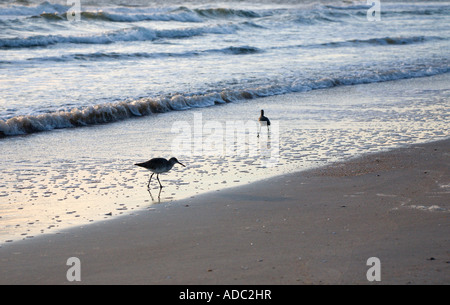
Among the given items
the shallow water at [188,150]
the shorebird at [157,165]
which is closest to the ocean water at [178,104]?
the shallow water at [188,150]

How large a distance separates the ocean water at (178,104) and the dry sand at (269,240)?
0.51 m

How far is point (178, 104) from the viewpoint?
13.5 metres

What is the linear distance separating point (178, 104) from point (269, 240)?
8470mm

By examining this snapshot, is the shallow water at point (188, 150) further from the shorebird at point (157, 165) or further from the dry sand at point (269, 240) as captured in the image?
the dry sand at point (269, 240)

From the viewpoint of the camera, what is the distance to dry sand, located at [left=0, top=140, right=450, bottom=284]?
465 cm

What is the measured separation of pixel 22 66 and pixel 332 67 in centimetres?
933

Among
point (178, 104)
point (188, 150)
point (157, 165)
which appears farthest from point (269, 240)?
point (178, 104)

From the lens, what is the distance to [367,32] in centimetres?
3153

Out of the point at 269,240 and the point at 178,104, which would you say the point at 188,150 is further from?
the point at 178,104

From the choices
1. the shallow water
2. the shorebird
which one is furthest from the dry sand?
the shorebird

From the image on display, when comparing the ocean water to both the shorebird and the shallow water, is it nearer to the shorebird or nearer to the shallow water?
the shallow water

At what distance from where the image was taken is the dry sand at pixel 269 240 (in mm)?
4652
